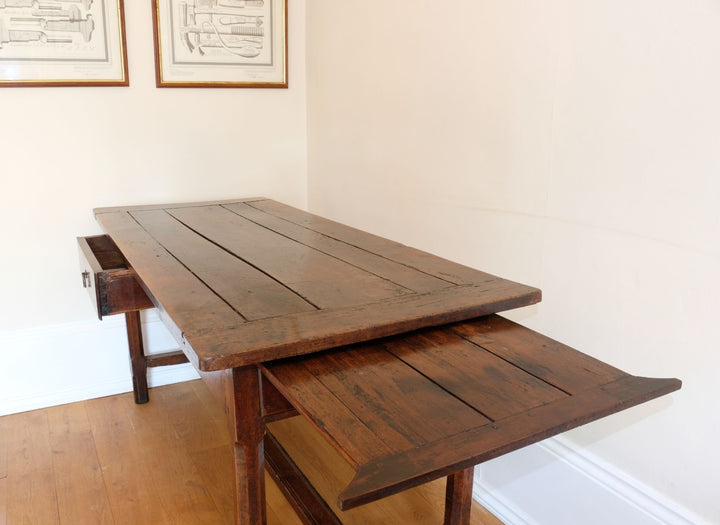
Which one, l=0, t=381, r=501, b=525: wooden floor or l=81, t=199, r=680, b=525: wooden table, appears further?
l=0, t=381, r=501, b=525: wooden floor

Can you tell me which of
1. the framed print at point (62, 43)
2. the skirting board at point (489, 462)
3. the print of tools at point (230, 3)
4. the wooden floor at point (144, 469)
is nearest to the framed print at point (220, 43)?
the print of tools at point (230, 3)

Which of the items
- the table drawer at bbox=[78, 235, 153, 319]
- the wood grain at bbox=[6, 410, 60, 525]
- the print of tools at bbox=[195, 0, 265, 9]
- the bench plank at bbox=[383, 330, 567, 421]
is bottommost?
the wood grain at bbox=[6, 410, 60, 525]

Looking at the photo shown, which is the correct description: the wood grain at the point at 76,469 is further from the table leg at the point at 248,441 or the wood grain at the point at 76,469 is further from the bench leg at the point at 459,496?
the bench leg at the point at 459,496

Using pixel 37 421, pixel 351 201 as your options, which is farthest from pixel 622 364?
pixel 37 421

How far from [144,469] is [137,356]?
541 millimetres

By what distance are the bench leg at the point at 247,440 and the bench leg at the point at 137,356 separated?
142 centimetres

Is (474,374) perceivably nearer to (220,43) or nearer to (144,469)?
(144,469)

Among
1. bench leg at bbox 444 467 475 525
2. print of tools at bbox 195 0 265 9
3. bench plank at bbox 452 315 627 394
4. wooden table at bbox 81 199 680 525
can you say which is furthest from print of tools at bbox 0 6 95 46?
bench leg at bbox 444 467 475 525

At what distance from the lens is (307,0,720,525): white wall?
1.26m

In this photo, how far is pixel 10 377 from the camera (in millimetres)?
2400

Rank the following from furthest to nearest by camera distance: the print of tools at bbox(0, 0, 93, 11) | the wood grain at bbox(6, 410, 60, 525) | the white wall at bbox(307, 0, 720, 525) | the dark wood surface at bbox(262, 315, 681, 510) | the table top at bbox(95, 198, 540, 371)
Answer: the print of tools at bbox(0, 0, 93, 11) → the wood grain at bbox(6, 410, 60, 525) → the white wall at bbox(307, 0, 720, 525) → the table top at bbox(95, 198, 540, 371) → the dark wood surface at bbox(262, 315, 681, 510)

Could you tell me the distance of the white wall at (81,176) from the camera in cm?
231

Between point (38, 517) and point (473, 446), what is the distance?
1576 mm

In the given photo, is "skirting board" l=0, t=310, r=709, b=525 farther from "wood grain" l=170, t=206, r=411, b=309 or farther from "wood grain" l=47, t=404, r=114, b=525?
"wood grain" l=170, t=206, r=411, b=309
